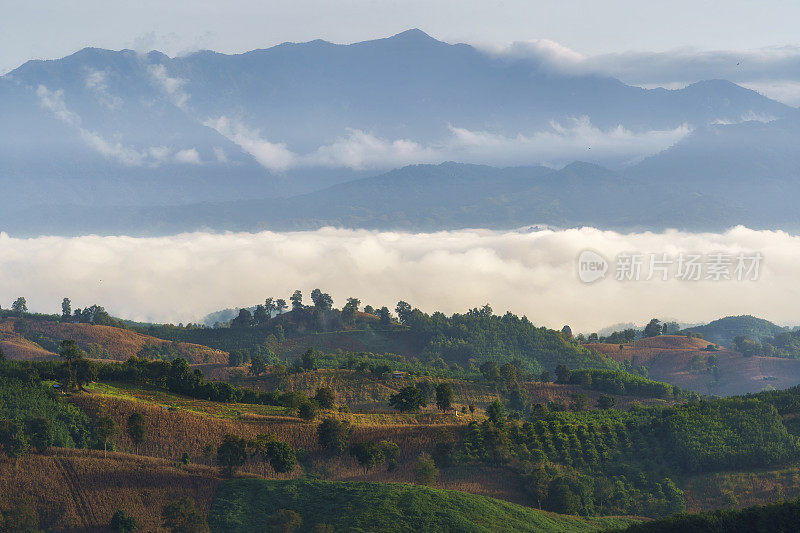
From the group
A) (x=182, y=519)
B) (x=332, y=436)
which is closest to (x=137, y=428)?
(x=182, y=519)

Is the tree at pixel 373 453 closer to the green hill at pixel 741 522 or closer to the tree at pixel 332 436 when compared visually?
the tree at pixel 332 436

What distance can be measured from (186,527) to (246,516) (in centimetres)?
722

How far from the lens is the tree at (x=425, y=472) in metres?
130

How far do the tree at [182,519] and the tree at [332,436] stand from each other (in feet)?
94.7

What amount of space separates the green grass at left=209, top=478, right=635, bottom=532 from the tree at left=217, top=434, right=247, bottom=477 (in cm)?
311

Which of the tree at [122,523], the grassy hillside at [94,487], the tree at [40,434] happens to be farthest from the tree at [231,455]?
the tree at [40,434]

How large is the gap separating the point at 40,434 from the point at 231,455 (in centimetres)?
2471

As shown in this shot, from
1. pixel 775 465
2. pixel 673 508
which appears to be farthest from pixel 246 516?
pixel 775 465

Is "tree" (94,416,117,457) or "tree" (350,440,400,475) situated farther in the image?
"tree" (350,440,400,475)

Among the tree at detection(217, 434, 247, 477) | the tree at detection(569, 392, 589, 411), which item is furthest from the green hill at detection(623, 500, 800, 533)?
the tree at detection(569, 392, 589, 411)

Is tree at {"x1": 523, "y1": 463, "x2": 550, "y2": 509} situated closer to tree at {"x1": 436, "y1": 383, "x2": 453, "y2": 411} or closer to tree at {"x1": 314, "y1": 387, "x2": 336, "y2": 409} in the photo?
tree at {"x1": 436, "y1": 383, "x2": 453, "y2": 411}

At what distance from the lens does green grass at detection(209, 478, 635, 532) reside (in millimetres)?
106125

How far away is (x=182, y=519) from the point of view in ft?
360

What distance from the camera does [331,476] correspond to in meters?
132
